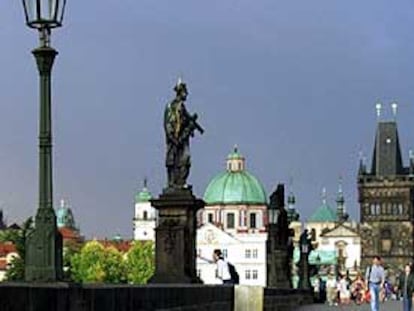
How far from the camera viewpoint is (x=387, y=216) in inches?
6673

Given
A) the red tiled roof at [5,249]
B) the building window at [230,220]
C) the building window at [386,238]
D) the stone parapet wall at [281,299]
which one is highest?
the building window at [230,220]

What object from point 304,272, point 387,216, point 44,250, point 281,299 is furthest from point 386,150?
point 44,250

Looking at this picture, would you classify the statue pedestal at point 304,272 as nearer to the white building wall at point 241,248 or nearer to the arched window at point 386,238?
the white building wall at point 241,248

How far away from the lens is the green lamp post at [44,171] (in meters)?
11.9

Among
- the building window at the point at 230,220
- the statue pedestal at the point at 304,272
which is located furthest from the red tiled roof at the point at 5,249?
the statue pedestal at the point at 304,272

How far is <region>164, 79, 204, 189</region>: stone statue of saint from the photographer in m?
25.8

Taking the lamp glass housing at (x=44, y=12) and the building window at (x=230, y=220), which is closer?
the lamp glass housing at (x=44, y=12)

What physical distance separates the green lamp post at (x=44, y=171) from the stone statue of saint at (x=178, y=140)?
12617 mm

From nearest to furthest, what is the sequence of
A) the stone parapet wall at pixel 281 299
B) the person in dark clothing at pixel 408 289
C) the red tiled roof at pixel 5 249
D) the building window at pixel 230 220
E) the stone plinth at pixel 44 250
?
the stone plinth at pixel 44 250 < the person in dark clothing at pixel 408 289 < the stone parapet wall at pixel 281 299 < the red tiled roof at pixel 5 249 < the building window at pixel 230 220

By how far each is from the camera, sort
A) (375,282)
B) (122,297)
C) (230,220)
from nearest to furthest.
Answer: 1. (122,297)
2. (375,282)
3. (230,220)

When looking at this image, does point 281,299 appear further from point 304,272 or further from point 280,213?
point 304,272

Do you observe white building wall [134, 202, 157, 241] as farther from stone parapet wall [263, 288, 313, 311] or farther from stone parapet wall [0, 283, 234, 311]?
stone parapet wall [0, 283, 234, 311]

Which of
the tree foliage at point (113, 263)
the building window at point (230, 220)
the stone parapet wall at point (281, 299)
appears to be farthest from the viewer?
the building window at point (230, 220)

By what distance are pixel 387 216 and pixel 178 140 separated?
479 ft
